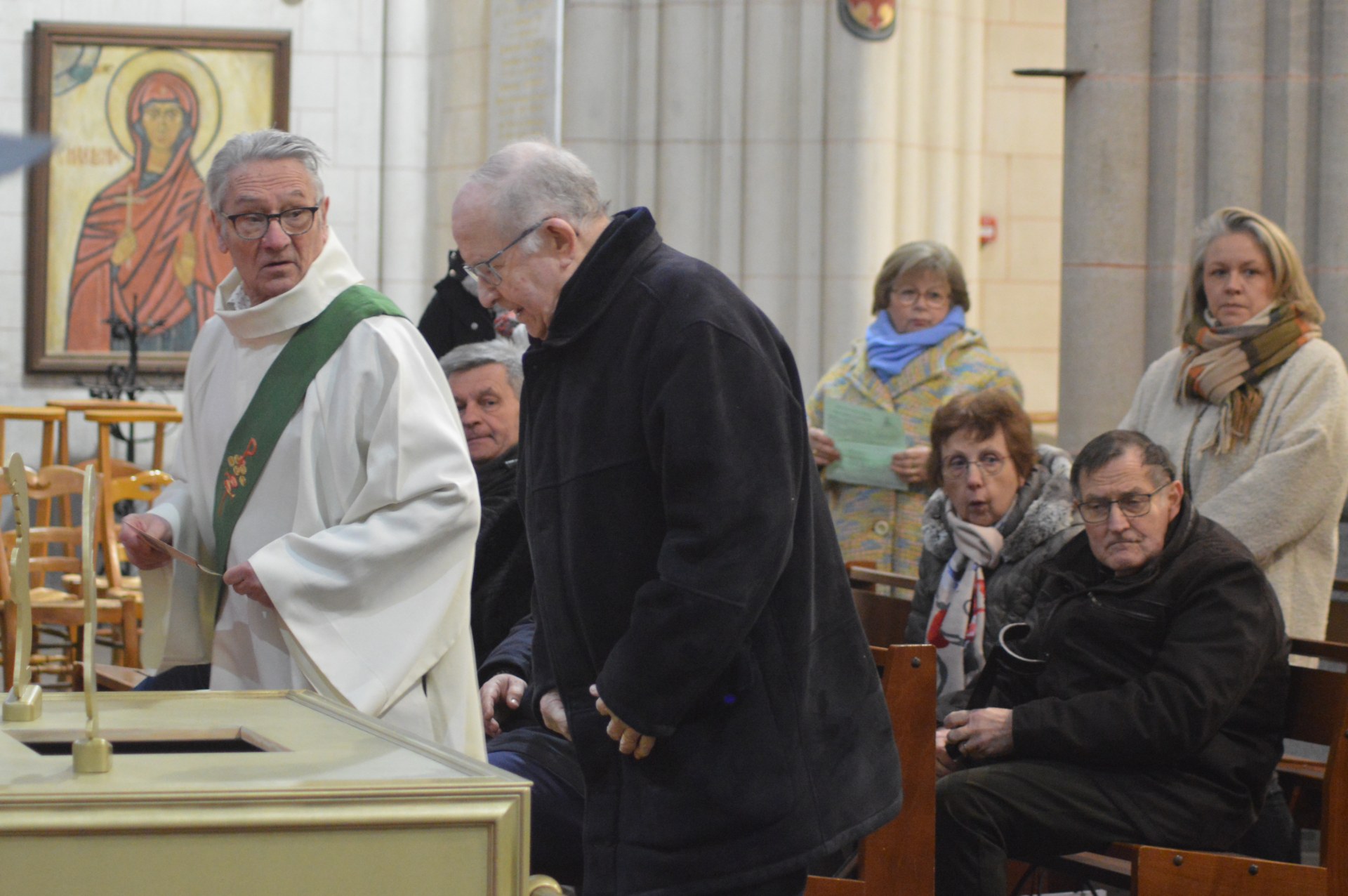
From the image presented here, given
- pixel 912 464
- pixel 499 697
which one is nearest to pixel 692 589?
pixel 499 697

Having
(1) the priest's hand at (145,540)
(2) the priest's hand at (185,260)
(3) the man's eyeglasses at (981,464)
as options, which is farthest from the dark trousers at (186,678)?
(2) the priest's hand at (185,260)

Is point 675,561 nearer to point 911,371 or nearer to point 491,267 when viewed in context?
point 491,267

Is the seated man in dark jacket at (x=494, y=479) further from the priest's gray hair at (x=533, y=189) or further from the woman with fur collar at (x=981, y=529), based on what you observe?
the priest's gray hair at (x=533, y=189)

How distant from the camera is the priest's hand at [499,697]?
3.33 m

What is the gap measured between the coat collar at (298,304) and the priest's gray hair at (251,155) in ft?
0.38

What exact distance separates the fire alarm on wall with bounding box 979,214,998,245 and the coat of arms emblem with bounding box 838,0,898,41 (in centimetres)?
191

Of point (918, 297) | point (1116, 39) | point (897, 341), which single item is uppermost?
point (1116, 39)

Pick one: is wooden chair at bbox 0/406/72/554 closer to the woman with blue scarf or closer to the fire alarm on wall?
the fire alarm on wall

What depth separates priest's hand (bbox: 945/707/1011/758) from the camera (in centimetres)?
336

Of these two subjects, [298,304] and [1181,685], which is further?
[1181,685]

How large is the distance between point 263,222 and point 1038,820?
1810 mm

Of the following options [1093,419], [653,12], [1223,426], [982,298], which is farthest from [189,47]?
[1223,426]

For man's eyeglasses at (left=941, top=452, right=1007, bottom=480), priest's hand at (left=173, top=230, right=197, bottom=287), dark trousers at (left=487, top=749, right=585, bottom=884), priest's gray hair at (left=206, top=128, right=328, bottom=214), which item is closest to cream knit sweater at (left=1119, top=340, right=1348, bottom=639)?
man's eyeglasses at (left=941, top=452, right=1007, bottom=480)

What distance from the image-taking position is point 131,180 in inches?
440
